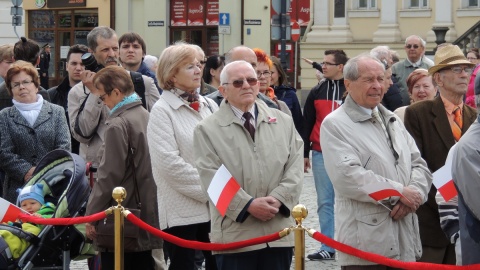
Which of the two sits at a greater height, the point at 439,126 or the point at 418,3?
the point at 418,3

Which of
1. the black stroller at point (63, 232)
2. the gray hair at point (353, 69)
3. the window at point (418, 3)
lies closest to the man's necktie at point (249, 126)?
the gray hair at point (353, 69)

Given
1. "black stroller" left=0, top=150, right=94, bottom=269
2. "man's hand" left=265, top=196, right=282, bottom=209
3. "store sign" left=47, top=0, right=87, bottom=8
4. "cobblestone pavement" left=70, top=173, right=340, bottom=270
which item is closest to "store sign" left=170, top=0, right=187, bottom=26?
"store sign" left=47, top=0, right=87, bottom=8

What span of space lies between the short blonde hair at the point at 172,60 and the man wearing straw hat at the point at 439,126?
1635mm

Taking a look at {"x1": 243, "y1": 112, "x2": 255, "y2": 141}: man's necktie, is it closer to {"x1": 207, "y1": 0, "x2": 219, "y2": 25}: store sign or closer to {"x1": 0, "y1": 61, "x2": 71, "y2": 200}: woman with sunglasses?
{"x1": 0, "y1": 61, "x2": 71, "y2": 200}: woman with sunglasses

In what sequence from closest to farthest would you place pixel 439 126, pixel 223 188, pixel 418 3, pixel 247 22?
pixel 223 188
pixel 439 126
pixel 418 3
pixel 247 22

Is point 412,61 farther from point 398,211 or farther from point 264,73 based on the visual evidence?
point 398,211

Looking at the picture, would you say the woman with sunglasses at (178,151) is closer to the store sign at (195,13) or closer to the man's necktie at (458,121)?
the man's necktie at (458,121)

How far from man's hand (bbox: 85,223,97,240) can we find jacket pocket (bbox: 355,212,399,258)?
2231 mm

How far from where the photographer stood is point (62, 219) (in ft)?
25.8

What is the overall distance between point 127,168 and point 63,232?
28.7 inches

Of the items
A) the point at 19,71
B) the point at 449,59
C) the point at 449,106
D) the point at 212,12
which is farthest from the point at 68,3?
the point at 449,106

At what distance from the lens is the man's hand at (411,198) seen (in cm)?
639

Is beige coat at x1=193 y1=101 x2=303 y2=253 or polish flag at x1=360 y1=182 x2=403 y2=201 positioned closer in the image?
polish flag at x1=360 y1=182 x2=403 y2=201

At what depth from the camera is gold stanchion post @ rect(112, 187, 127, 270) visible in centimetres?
739
